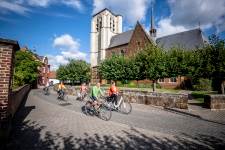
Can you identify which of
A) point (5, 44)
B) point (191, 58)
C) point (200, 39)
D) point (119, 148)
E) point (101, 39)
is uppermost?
point (101, 39)

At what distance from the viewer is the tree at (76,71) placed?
205 feet

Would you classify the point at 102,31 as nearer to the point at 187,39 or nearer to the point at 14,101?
the point at 187,39

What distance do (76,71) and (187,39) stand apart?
3498 cm

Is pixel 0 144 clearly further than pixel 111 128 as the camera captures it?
No

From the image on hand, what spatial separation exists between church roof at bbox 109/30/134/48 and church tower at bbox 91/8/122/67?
1776 millimetres

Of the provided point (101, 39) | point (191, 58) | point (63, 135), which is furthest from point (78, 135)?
point (101, 39)

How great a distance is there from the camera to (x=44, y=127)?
8.36m

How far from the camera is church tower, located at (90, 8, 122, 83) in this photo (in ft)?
216

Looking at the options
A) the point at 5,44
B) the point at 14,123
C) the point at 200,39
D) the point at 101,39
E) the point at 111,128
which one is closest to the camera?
the point at 5,44

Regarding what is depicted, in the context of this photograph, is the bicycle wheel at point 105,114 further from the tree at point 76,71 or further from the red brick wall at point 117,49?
the tree at point 76,71

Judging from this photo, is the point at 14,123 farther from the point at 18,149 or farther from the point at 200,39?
the point at 200,39

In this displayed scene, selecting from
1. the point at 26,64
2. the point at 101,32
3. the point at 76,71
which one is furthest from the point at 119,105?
the point at 101,32

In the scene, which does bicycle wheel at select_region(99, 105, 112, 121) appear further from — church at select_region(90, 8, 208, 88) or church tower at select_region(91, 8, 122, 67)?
church tower at select_region(91, 8, 122, 67)

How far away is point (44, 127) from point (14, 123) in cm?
172
